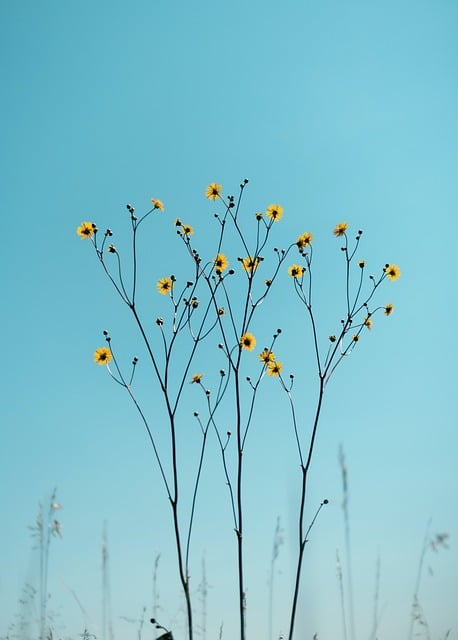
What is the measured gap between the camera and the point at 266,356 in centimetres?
373

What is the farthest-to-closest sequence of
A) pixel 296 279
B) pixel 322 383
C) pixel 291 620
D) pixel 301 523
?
pixel 296 279
pixel 322 383
pixel 301 523
pixel 291 620

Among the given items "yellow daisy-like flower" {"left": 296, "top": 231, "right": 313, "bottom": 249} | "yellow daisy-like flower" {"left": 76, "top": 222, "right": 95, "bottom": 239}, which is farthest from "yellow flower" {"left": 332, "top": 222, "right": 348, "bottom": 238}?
"yellow daisy-like flower" {"left": 76, "top": 222, "right": 95, "bottom": 239}

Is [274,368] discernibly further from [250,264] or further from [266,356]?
[250,264]

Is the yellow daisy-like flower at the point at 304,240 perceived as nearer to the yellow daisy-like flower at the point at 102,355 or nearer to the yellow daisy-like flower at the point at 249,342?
the yellow daisy-like flower at the point at 249,342

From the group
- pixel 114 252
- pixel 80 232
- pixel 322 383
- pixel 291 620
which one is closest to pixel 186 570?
pixel 291 620

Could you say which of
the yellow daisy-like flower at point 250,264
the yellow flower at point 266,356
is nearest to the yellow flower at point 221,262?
the yellow daisy-like flower at point 250,264

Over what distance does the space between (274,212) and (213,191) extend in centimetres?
42

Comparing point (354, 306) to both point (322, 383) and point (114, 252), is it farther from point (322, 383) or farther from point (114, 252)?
point (114, 252)

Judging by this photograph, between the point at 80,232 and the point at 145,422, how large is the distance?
4.31ft

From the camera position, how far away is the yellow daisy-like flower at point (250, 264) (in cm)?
363

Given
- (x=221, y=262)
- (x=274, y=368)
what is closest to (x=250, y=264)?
(x=221, y=262)

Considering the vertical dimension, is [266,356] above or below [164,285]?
below

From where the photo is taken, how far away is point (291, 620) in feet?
9.37

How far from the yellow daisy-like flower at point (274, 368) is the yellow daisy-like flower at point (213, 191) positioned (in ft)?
3.69
